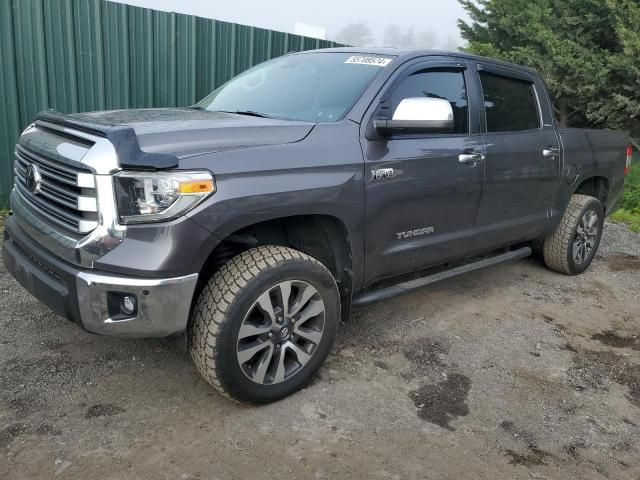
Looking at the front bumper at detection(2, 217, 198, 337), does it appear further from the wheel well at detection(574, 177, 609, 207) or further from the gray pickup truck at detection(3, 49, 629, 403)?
the wheel well at detection(574, 177, 609, 207)

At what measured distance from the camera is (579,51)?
8.65 m

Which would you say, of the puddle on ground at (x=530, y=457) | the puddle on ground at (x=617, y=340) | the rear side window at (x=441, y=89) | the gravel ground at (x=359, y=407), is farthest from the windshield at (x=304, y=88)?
the puddle on ground at (x=617, y=340)

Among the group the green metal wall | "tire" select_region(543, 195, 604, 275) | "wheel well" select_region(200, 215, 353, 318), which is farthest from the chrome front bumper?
the green metal wall

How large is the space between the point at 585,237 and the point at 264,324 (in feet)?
12.3

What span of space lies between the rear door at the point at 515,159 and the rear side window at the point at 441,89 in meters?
0.23

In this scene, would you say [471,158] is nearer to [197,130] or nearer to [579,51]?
[197,130]

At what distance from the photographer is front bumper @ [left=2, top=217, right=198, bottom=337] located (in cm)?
244

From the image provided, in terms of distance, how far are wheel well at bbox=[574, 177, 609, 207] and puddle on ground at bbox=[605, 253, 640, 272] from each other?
0.72 meters

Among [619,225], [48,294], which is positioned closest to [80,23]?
[48,294]

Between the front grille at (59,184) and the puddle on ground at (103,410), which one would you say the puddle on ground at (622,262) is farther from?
the front grille at (59,184)

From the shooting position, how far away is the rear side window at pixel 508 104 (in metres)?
4.08

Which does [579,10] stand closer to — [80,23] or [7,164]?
[80,23]

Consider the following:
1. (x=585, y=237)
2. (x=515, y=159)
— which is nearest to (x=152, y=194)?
(x=515, y=159)

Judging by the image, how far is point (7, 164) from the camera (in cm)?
588
